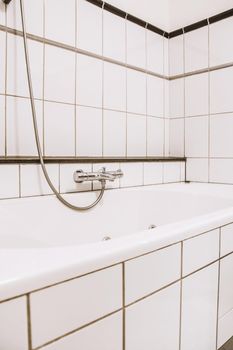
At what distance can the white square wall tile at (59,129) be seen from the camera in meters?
1.26

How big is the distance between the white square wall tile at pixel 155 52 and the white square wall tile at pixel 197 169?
608 mm

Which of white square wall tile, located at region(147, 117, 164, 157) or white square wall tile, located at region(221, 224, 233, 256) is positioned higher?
white square wall tile, located at region(147, 117, 164, 157)

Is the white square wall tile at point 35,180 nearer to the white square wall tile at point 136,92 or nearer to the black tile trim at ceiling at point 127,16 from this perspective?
the white square wall tile at point 136,92

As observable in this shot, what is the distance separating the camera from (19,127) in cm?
117

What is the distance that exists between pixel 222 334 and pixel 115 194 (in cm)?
70

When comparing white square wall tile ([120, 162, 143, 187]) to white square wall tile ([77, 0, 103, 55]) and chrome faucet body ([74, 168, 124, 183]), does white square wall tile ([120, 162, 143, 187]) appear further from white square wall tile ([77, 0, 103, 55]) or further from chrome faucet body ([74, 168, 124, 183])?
white square wall tile ([77, 0, 103, 55])

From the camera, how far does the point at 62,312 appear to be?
1.45 ft

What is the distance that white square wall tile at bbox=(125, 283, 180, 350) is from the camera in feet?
1.78

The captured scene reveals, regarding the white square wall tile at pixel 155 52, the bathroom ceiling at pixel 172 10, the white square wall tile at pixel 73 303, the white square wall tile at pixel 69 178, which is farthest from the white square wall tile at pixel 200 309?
the bathroom ceiling at pixel 172 10

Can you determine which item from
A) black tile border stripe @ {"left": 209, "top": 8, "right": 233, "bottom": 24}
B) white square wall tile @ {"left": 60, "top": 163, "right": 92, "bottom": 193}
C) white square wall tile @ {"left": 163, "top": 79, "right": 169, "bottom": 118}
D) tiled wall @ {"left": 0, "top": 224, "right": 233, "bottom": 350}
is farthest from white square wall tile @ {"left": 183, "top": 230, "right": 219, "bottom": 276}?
black tile border stripe @ {"left": 209, "top": 8, "right": 233, "bottom": 24}

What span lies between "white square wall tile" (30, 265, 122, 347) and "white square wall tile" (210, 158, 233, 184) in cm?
124

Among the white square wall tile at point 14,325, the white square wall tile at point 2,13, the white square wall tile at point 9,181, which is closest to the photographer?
the white square wall tile at point 14,325

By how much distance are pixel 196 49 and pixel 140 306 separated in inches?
62.3

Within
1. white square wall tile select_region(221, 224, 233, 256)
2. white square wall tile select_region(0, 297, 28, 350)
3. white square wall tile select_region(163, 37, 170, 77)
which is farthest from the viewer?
white square wall tile select_region(163, 37, 170, 77)
